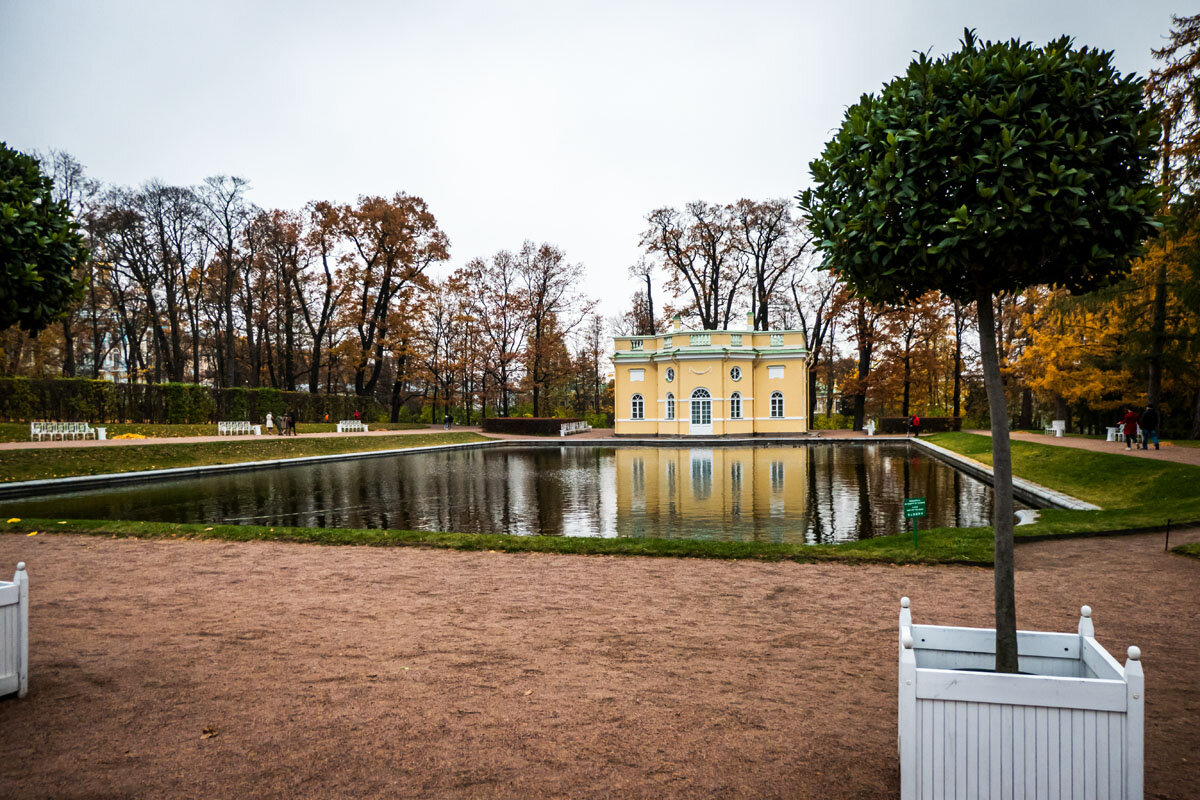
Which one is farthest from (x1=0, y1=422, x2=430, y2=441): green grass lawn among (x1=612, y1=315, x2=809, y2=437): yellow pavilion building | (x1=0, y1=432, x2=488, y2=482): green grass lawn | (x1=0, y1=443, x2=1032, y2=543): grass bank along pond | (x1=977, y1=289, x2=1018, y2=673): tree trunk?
(x1=977, y1=289, x2=1018, y2=673): tree trunk

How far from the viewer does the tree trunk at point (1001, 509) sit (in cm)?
278

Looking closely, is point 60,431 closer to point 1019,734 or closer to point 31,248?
point 31,248

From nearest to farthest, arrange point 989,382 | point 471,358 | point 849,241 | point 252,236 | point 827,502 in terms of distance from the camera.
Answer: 1. point 989,382
2. point 849,241
3. point 827,502
4. point 252,236
5. point 471,358

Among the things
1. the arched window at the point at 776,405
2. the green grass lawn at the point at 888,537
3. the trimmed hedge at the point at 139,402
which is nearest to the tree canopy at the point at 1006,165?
the green grass lawn at the point at 888,537

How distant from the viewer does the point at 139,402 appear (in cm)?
2700

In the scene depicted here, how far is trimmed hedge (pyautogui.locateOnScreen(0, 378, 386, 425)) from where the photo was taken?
76.8 ft

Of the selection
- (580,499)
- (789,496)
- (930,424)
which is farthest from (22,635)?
(930,424)

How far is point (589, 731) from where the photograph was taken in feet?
11.1

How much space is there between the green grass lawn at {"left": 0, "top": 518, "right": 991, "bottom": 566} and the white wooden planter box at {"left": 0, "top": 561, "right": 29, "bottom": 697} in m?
4.75

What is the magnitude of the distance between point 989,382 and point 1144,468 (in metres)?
14.0

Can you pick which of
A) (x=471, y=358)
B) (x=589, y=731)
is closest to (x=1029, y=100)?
(x=589, y=731)

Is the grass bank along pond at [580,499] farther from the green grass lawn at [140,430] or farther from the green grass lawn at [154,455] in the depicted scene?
the green grass lawn at [140,430]

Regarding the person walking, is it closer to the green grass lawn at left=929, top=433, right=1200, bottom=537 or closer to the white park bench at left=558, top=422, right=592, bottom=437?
the green grass lawn at left=929, top=433, right=1200, bottom=537

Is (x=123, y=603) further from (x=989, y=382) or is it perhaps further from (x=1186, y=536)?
(x=1186, y=536)
